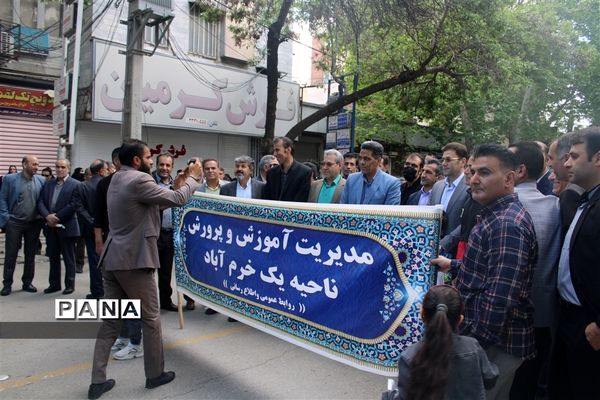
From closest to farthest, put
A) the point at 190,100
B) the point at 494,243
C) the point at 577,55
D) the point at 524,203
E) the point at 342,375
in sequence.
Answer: the point at 494,243
the point at 524,203
the point at 342,375
the point at 190,100
the point at 577,55

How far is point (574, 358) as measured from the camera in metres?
2.30

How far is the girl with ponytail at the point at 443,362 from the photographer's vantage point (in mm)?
1754

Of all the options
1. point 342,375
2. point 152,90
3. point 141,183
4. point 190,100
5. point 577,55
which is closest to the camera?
point 141,183

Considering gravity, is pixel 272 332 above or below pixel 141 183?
below

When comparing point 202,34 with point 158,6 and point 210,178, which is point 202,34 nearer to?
point 158,6

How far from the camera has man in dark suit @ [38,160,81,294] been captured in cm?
631

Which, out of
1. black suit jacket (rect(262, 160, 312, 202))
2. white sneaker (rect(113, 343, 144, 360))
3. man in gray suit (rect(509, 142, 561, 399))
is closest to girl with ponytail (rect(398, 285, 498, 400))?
man in gray suit (rect(509, 142, 561, 399))

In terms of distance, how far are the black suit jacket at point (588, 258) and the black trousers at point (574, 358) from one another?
98mm

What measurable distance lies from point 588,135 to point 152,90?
11523 mm

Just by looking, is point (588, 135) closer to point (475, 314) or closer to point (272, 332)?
point (475, 314)

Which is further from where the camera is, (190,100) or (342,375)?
(190,100)

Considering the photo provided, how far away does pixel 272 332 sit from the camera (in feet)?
11.4

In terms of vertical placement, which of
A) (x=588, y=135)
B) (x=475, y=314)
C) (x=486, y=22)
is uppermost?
(x=486, y=22)

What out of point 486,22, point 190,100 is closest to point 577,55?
point 486,22
